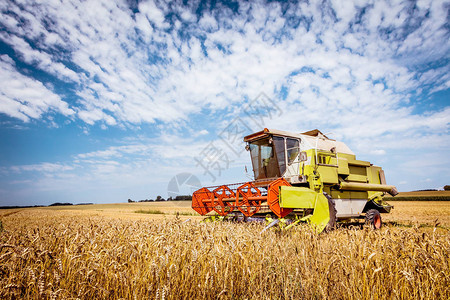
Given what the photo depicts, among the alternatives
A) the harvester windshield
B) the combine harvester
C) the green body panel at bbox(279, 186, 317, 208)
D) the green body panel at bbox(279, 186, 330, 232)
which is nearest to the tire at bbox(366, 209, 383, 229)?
the combine harvester

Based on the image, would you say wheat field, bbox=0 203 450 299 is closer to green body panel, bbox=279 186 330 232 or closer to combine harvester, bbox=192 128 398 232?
green body panel, bbox=279 186 330 232

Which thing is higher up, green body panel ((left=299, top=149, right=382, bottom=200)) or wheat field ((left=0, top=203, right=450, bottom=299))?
green body panel ((left=299, top=149, right=382, bottom=200))

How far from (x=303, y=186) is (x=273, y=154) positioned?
5.32ft

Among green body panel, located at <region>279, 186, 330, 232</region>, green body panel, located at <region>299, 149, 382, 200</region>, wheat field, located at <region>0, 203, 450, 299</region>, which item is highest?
green body panel, located at <region>299, 149, 382, 200</region>

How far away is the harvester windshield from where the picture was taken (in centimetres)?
886

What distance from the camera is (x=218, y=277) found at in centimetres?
262

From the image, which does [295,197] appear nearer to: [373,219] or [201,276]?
[201,276]

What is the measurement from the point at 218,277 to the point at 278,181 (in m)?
4.43

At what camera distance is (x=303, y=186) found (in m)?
8.19

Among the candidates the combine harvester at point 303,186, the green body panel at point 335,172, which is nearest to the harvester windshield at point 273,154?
the combine harvester at point 303,186

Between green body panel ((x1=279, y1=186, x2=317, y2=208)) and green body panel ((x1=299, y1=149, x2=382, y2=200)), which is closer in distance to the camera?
green body panel ((x1=279, y1=186, x2=317, y2=208))

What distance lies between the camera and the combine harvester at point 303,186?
6614mm

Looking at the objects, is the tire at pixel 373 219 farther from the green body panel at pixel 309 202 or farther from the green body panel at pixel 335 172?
the green body panel at pixel 309 202

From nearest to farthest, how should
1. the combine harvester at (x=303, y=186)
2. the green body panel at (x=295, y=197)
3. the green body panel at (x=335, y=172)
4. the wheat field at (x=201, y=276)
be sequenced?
the wheat field at (x=201, y=276) → the green body panel at (x=295, y=197) → the combine harvester at (x=303, y=186) → the green body panel at (x=335, y=172)
